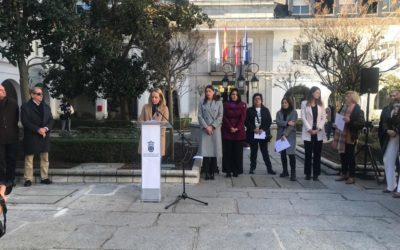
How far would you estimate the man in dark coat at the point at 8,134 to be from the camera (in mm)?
7746

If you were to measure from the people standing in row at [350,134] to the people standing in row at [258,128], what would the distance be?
5.03 feet

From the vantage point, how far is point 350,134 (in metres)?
8.50

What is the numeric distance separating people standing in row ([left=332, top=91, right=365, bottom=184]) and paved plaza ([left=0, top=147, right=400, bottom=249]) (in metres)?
0.56

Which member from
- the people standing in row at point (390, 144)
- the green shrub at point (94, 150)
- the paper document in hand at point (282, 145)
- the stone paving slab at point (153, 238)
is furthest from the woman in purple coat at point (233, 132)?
the stone paving slab at point (153, 238)

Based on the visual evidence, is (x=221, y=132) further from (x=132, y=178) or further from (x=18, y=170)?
(x=18, y=170)

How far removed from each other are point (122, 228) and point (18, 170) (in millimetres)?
4135

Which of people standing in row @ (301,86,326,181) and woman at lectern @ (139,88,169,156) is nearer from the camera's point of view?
woman at lectern @ (139,88,169,156)

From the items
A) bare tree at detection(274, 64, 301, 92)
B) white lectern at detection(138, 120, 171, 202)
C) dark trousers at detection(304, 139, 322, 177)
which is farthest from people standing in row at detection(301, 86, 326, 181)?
bare tree at detection(274, 64, 301, 92)

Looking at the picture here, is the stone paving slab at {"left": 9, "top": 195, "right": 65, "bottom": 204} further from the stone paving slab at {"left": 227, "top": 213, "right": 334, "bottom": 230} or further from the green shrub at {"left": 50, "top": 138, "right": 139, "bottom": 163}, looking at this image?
the stone paving slab at {"left": 227, "top": 213, "right": 334, "bottom": 230}

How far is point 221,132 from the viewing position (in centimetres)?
890

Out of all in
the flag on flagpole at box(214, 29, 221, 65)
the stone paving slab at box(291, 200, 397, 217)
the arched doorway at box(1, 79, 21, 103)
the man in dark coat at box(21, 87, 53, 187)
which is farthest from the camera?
the flag on flagpole at box(214, 29, 221, 65)

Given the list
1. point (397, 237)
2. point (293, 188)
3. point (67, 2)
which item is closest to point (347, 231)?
point (397, 237)

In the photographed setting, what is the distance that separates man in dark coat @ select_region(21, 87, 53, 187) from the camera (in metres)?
8.06

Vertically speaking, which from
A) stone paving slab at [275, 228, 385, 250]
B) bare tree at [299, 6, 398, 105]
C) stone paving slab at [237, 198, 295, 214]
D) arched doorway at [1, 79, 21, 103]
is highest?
bare tree at [299, 6, 398, 105]
